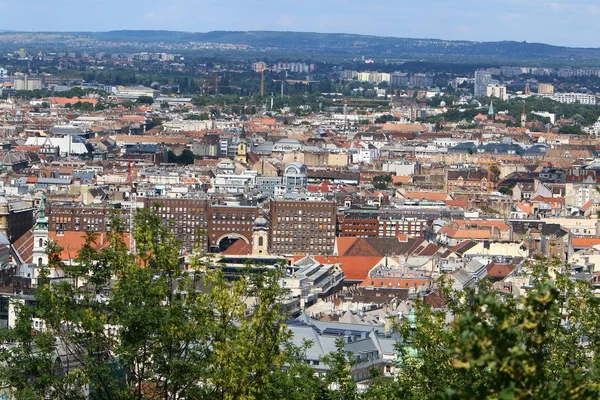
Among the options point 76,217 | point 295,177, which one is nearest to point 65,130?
point 295,177

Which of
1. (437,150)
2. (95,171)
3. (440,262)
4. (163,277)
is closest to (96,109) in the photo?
(437,150)

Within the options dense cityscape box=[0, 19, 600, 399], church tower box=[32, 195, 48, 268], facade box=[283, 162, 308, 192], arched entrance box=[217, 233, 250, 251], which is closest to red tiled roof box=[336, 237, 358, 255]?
dense cityscape box=[0, 19, 600, 399]

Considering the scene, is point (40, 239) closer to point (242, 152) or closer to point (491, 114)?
point (242, 152)

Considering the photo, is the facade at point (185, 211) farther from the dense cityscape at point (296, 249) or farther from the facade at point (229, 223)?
the facade at point (229, 223)

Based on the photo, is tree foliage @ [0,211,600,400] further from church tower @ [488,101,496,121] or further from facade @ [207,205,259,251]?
church tower @ [488,101,496,121]

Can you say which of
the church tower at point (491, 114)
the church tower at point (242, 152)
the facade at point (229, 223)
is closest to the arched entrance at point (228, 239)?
the facade at point (229, 223)

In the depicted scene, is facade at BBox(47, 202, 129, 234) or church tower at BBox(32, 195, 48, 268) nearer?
church tower at BBox(32, 195, 48, 268)

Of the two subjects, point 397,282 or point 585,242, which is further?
point 585,242
